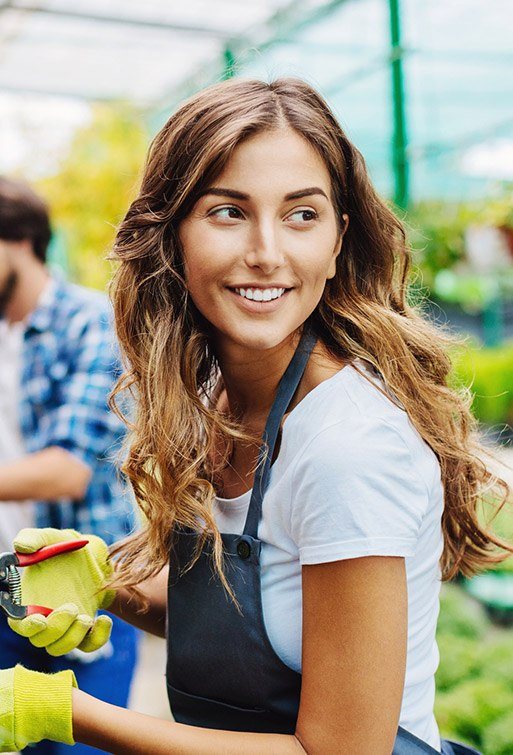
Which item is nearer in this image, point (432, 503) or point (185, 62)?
point (432, 503)

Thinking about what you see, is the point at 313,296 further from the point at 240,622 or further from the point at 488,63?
the point at 488,63

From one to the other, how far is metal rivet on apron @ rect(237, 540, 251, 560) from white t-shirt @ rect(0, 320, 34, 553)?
126cm

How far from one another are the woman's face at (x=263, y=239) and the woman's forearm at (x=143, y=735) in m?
0.53

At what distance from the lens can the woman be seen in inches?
44.4

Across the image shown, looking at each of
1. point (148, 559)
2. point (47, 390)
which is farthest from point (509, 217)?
point (148, 559)

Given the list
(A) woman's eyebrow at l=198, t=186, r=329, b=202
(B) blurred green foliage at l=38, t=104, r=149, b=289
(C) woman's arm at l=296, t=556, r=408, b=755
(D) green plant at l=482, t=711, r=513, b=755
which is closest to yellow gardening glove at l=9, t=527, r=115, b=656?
(C) woman's arm at l=296, t=556, r=408, b=755

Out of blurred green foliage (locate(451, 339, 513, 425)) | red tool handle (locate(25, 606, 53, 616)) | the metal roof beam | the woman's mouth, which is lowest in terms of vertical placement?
blurred green foliage (locate(451, 339, 513, 425))

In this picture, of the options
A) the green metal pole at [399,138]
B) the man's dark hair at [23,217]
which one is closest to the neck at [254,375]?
the man's dark hair at [23,217]

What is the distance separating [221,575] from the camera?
1.24m

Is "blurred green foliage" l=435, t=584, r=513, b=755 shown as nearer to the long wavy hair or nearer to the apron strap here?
the long wavy hair

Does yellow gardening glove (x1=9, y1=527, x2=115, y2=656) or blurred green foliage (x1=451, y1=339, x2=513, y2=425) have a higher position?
yellow gardening glove (x1=9, y1=527, x2=115, y2=656)

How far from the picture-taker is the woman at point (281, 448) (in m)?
1.13

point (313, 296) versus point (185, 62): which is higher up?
point (185, 62)

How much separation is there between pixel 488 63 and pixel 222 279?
4828 millimetres
